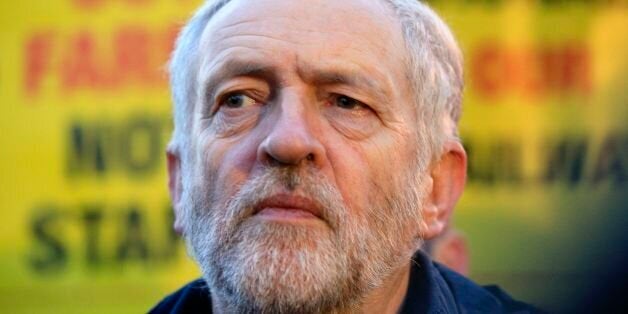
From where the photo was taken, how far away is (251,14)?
2457 millimetres

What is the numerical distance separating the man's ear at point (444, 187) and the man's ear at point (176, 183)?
58cm

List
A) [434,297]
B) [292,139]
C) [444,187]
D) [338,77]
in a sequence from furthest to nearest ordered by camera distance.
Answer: [444,187] < [434,297] < [338,77] < [292,139]

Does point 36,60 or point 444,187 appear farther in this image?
point 36,60

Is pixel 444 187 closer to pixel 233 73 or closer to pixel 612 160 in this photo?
pixel 233 73

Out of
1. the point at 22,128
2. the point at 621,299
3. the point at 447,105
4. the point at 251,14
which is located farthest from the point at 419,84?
the point at 22,128

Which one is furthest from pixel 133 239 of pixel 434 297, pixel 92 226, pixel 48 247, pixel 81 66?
pixel 434 297

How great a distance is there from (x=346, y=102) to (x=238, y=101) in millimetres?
232

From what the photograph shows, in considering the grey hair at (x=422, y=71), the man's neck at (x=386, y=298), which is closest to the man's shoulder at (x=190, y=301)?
the man's neck at (x=386, y=298)

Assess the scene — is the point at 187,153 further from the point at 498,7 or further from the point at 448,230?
the point at 498,7

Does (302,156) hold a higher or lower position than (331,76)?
lower

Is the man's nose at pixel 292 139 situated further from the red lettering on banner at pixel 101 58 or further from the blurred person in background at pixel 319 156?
the red lettering on banner at pixel 101 58

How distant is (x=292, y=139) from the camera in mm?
2158

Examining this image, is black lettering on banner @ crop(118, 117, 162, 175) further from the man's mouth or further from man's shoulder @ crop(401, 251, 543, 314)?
the man's mouth

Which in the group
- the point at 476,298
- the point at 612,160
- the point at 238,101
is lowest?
the point at 476,298
